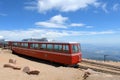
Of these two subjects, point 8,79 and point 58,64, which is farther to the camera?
point 58,64

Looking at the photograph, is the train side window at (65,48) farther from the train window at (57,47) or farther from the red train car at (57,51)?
the train window at (57,47)

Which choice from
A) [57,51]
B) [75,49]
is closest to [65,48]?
[75,49]

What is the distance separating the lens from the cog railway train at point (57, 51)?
21.5 meters

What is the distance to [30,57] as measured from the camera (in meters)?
31.4

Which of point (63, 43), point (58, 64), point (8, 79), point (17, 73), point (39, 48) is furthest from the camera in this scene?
point (39, 48)

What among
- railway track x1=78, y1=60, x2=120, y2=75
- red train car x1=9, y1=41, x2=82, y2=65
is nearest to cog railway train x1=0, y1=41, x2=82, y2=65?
red train car x1=9, y1=41, x2=82, y2=65

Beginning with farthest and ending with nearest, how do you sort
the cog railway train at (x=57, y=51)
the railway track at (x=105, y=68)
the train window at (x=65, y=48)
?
1. the train window at (x=65, y=48)
2. the cog railway train at (x=57, y=51)
3. the railway track at (x=105, y=68)

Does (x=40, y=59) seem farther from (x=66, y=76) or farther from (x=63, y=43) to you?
(x=66, y=76)

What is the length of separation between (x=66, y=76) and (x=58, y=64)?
7.87 metres

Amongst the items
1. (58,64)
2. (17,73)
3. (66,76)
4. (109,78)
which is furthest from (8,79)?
(58,64)

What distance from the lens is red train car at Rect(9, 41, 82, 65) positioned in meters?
21.5

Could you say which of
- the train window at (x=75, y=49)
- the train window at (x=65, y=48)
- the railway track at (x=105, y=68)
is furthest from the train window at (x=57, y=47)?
the railway track at (x=105, y=68)

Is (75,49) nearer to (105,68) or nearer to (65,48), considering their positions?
(65,48)

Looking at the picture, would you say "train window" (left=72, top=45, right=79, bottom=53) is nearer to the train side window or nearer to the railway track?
the train side window
